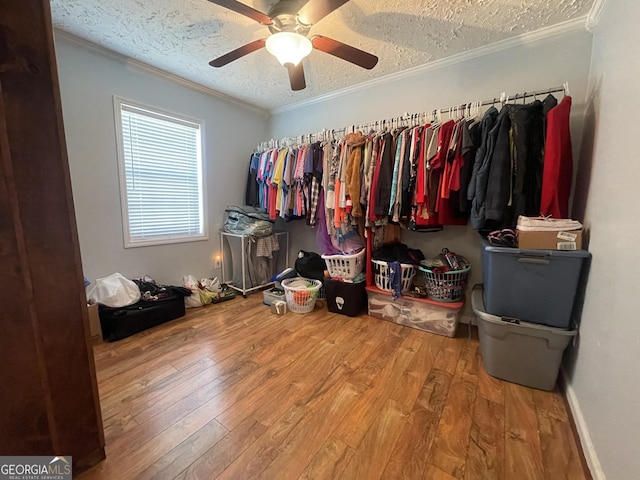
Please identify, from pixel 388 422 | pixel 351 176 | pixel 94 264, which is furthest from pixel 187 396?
pixel 351 176

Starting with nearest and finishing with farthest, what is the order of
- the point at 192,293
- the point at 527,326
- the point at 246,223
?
1. the point at 527,326
2. the point at 192,293
3. the point at 246,223

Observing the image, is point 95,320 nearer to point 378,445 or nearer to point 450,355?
point 378,445

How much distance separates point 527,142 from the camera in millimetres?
1590

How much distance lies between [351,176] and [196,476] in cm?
212

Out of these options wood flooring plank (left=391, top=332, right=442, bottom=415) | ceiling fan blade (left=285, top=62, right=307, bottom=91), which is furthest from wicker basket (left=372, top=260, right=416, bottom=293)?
ceiling fan blade (left=285, top=62, right=307, bottom=91)

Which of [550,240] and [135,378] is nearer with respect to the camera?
[550,240]

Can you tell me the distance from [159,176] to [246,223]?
3.20 ft

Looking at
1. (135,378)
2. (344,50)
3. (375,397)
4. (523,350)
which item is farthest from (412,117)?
(135,378)

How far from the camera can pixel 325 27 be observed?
71.5 inches

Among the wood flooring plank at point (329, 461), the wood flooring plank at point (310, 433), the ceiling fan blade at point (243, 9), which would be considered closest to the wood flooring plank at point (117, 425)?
the wood flooring plank at point (310, 433)

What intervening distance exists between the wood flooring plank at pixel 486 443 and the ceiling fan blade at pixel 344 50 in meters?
2.11

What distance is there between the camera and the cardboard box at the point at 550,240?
1.35 metres

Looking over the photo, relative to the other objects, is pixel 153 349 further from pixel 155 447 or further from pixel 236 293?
pixel 236 293

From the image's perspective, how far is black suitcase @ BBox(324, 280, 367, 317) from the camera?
239 cm
